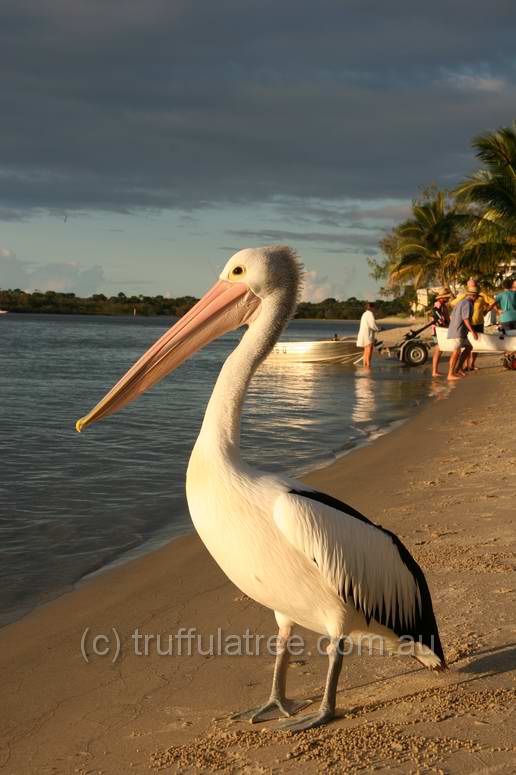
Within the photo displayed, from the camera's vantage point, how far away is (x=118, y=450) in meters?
8.82

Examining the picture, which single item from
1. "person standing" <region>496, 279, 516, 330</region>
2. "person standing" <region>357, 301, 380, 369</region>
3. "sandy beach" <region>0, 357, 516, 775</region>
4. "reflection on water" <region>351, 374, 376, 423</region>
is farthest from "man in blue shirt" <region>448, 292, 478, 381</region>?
"sandy beach" <region>0, 357, 516, 775</region>

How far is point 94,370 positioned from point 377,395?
364 inches

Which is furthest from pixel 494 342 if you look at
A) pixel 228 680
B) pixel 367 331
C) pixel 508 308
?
pixel 228 680

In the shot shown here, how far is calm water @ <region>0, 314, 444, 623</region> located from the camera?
17.4 feet

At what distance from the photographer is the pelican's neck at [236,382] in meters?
2.80

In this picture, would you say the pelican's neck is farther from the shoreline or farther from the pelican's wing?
the shoreline

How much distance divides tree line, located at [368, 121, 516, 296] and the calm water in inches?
298

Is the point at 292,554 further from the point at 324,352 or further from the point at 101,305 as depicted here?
the point at 101,305

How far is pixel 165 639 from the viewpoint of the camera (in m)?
3.71

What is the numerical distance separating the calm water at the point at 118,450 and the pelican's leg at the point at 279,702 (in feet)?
6.10

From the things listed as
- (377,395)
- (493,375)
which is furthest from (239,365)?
(493,375)

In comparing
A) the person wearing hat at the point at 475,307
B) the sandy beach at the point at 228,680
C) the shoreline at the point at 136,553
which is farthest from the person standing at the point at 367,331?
the sandy beach at the point at 228,680

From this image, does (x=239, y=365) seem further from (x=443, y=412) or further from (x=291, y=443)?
(x=443, y=412)

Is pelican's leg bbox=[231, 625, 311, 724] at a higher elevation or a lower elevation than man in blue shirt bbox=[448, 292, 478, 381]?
lower
